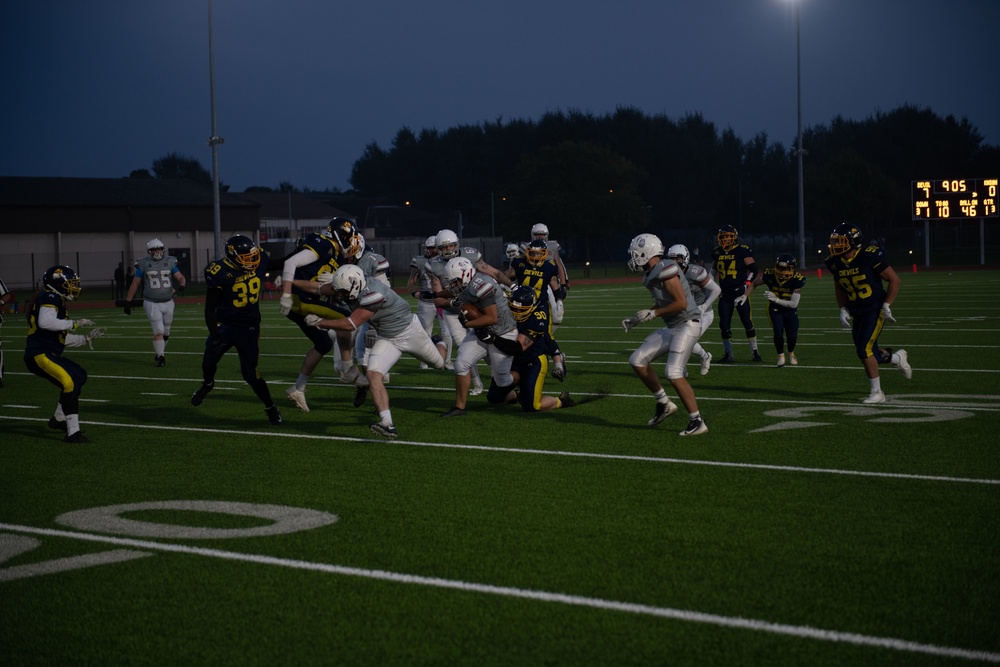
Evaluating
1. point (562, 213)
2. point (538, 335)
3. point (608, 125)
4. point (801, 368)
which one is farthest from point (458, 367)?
point (608, 125)

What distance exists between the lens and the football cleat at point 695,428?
9336mm

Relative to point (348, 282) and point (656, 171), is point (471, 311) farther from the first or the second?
point (656, 171)

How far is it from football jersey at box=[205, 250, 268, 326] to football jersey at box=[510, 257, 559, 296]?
3.62 m

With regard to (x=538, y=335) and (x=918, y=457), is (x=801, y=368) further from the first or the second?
(x=918, y=457)

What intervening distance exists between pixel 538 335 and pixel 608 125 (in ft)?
306

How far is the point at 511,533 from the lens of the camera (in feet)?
20.7

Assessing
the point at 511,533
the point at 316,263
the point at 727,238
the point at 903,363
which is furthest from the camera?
the point at 727,238

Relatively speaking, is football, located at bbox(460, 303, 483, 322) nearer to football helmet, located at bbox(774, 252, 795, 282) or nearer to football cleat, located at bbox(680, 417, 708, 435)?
football cleat, located at bbox(680, 417, 708, 435)

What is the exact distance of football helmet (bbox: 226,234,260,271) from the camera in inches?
411

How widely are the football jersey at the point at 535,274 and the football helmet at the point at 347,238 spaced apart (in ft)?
7.90

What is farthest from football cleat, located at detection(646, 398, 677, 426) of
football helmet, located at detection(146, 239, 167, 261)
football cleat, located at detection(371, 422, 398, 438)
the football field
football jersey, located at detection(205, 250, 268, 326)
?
football helmet, located at detection(146, 239, 167, 261)

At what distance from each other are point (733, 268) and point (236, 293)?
8056 millimetres

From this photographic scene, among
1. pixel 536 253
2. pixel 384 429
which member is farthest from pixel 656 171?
pixel 384 429

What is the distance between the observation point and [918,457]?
8.19 meters
